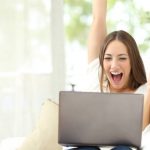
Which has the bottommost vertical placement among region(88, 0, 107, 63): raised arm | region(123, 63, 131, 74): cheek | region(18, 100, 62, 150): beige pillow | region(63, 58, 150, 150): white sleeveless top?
region(18, 100, 62, 150): beige pillow

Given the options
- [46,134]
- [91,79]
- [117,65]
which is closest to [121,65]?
[117,65]

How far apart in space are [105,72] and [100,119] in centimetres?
63

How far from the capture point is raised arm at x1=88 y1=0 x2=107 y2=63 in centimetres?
224

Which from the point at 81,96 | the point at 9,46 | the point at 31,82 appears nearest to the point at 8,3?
the point at 9,46

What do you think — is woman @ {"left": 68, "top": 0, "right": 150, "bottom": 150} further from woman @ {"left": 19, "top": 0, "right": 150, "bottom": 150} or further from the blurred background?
the blurred background

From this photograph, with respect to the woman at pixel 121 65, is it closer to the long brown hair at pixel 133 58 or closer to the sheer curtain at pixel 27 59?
the long brown hair at pixel 133 58

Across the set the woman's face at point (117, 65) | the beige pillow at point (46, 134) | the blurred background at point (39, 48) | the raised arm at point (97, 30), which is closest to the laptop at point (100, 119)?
the beige pillow at point (46, 134)

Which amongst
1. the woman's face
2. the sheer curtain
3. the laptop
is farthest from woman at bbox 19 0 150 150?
the sheer curtain

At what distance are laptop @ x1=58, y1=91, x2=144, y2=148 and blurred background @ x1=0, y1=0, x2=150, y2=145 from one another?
39.0 inches

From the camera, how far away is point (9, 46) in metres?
2.50

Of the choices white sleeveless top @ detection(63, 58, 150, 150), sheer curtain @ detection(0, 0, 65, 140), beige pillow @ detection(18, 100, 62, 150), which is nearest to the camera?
beige pillow @ detection(18, 100, 62, 150)

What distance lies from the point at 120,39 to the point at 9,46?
848 mm

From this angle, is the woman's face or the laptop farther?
the woman's face

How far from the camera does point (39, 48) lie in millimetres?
2559
